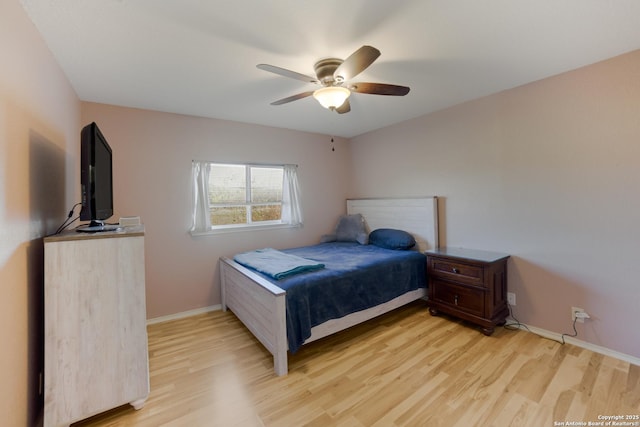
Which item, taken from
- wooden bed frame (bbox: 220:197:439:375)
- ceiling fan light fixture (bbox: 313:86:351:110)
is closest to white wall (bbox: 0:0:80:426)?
wooden bed frame (bbox: 220:197:439:375)

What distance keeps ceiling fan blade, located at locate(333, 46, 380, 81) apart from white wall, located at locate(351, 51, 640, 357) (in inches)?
74.8

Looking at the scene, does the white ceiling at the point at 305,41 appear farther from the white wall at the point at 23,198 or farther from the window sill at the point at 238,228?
the window sill at the point at 238,228

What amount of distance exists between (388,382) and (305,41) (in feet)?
7.97

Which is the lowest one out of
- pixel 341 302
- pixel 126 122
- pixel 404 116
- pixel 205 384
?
pixel 205 384

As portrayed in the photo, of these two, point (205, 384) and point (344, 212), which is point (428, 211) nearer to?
point (344, 212)

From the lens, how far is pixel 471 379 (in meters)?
1.92

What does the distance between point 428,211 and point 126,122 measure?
11.8 feet

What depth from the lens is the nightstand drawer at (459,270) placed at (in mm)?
2561

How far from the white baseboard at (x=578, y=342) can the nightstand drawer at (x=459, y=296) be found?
479mm

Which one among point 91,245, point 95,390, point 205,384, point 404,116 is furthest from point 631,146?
point 95,390

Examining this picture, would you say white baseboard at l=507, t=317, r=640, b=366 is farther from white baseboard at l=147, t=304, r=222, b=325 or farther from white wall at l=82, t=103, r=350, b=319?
white baseboard at l=147, t=304, r=222, b=325

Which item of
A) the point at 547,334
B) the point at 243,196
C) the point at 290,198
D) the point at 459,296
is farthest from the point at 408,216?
the point at 243,196

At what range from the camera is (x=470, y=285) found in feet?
8.61

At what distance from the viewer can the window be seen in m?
3.24
